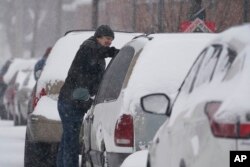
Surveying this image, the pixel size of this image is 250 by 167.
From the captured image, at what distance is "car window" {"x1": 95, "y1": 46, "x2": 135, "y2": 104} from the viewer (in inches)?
361

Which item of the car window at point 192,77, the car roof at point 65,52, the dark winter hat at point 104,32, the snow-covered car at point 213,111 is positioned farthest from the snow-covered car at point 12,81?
the snow-covered car at point 213,111

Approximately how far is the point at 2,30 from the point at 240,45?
98897mm

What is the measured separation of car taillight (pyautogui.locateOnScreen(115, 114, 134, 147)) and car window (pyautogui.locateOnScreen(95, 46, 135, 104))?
19.2 inches

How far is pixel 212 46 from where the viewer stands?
234 inches

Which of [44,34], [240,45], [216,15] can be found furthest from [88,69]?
[44,34]

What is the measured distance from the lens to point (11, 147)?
16984 mm

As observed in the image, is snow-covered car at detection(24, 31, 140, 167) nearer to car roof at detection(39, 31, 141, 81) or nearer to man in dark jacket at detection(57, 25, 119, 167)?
car roof at detection(39, 31, 141, 81)

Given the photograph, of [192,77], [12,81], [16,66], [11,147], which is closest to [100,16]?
[16,66]

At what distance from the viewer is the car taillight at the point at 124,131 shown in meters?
8.39

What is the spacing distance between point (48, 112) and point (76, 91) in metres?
1.79

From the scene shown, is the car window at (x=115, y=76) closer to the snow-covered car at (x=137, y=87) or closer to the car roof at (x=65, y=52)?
the snow-covered car at (x=137, y=87)

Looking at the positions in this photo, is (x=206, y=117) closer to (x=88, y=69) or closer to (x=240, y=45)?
(x=240, y=45)

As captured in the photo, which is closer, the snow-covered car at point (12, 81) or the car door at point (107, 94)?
the car door at point (107, 94)

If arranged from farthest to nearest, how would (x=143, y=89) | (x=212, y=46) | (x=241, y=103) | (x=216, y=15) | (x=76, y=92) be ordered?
1. (x=216, y=15)
2. (x=76, y=92)
3. (x=143, y=89)
4. (x=212, y=46)
5. (x=241, y=103)
